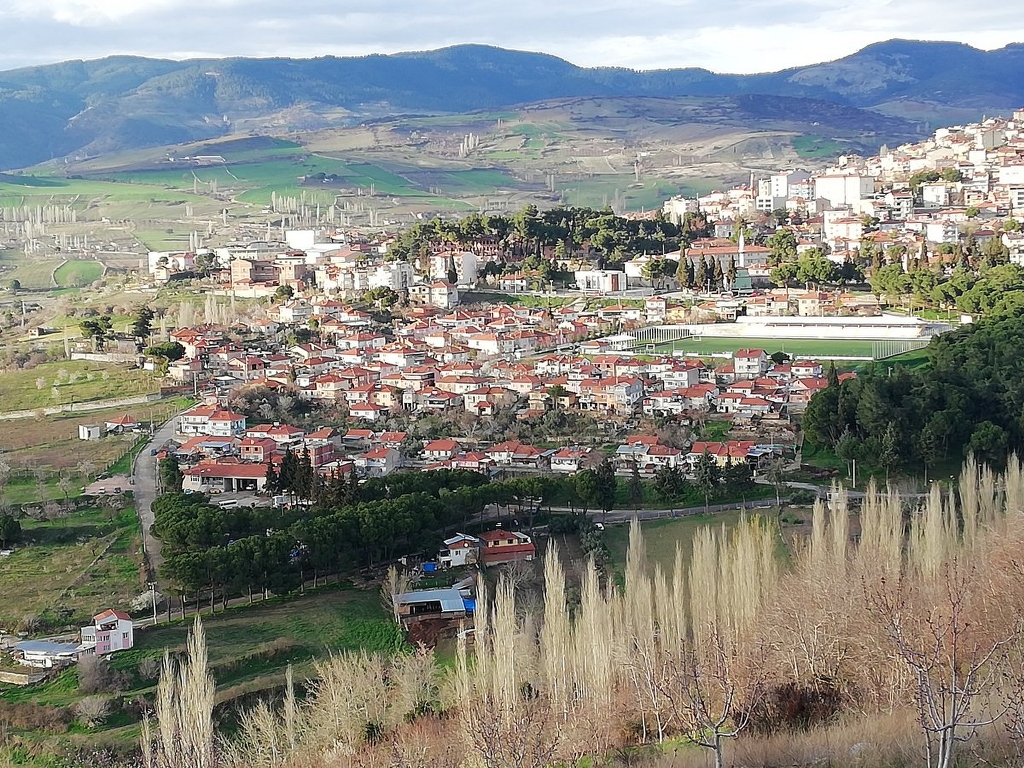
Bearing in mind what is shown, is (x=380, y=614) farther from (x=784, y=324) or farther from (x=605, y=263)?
(x=605, y=263)

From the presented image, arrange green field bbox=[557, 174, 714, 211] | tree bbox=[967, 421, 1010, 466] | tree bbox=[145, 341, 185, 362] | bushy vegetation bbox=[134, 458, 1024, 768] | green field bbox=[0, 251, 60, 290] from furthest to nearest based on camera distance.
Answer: green field bbox=[557, 174, 714, 211]
green field bbox=[0, 251, 60, 290]
tree bbox=[145, 341, 185, 362]
tree bbox=[967, 421, 1010, 466]
bushy vegetation bbox=[134, 458, 1024, 768]

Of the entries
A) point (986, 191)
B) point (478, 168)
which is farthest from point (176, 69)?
point (986, 191)

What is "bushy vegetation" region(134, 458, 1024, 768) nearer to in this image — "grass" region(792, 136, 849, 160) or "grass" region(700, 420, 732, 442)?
"grass" region(700, 420, 732, 442)

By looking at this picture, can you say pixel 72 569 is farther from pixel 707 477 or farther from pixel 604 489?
pixel 707 477

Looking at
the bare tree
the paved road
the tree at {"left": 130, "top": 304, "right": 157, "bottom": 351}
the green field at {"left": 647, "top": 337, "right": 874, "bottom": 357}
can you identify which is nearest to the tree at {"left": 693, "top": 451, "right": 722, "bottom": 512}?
the bare tree

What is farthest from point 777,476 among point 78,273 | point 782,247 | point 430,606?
point 78,273

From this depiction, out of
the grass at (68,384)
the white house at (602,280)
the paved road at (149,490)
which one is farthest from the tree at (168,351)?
the white house at (602,280)

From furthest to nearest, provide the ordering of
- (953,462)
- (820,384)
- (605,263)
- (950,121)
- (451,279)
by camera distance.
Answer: (950,121) < (605,263) < (451,279) < (820,384) < (953,462)
